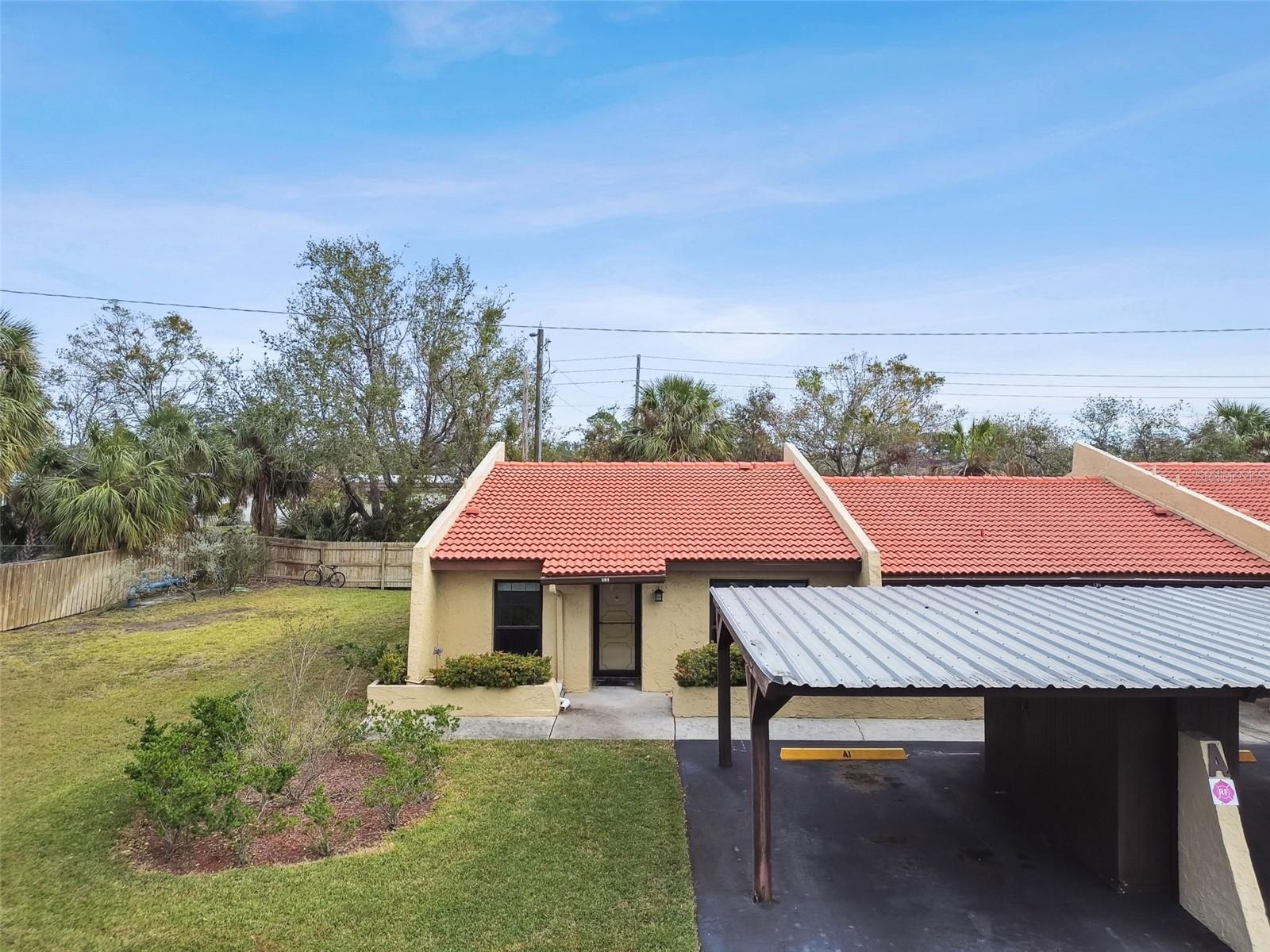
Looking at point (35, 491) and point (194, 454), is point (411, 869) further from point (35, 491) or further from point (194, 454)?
point (194, 454)

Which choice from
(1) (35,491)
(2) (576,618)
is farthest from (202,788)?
(1) (35,491)

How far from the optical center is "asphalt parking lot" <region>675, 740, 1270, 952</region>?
6211 millimetres

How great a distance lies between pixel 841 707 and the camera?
12438mm

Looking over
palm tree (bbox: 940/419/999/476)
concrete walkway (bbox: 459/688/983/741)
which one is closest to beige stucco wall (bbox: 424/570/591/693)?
concrete walkway (bbox: 459/688/983/741)

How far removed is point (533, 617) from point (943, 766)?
747 cm

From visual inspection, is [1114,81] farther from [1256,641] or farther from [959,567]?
[1256,641]

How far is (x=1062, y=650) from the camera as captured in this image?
6.99 meters

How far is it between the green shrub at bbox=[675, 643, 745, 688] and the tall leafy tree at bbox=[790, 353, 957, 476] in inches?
933

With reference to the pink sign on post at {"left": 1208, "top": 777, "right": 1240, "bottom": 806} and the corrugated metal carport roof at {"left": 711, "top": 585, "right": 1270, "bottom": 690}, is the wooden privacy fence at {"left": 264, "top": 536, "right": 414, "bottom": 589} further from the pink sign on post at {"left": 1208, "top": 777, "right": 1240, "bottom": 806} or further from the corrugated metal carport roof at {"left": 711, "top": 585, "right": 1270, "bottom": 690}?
the pink sign on post at {"left": 1208, "top": 777, "right": 1240, "bottom": 806}

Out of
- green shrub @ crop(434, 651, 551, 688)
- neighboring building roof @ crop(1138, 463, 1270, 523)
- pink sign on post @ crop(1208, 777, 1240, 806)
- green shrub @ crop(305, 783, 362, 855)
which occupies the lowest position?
green shrub @ crop(305, 783, 362, 855)

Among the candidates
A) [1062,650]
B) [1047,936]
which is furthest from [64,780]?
[1062,650]

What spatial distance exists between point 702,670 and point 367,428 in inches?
817

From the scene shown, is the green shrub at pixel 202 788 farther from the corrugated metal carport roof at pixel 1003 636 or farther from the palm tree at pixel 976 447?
the palm tree at pixel 976 447

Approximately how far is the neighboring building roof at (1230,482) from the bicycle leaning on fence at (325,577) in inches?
1043
